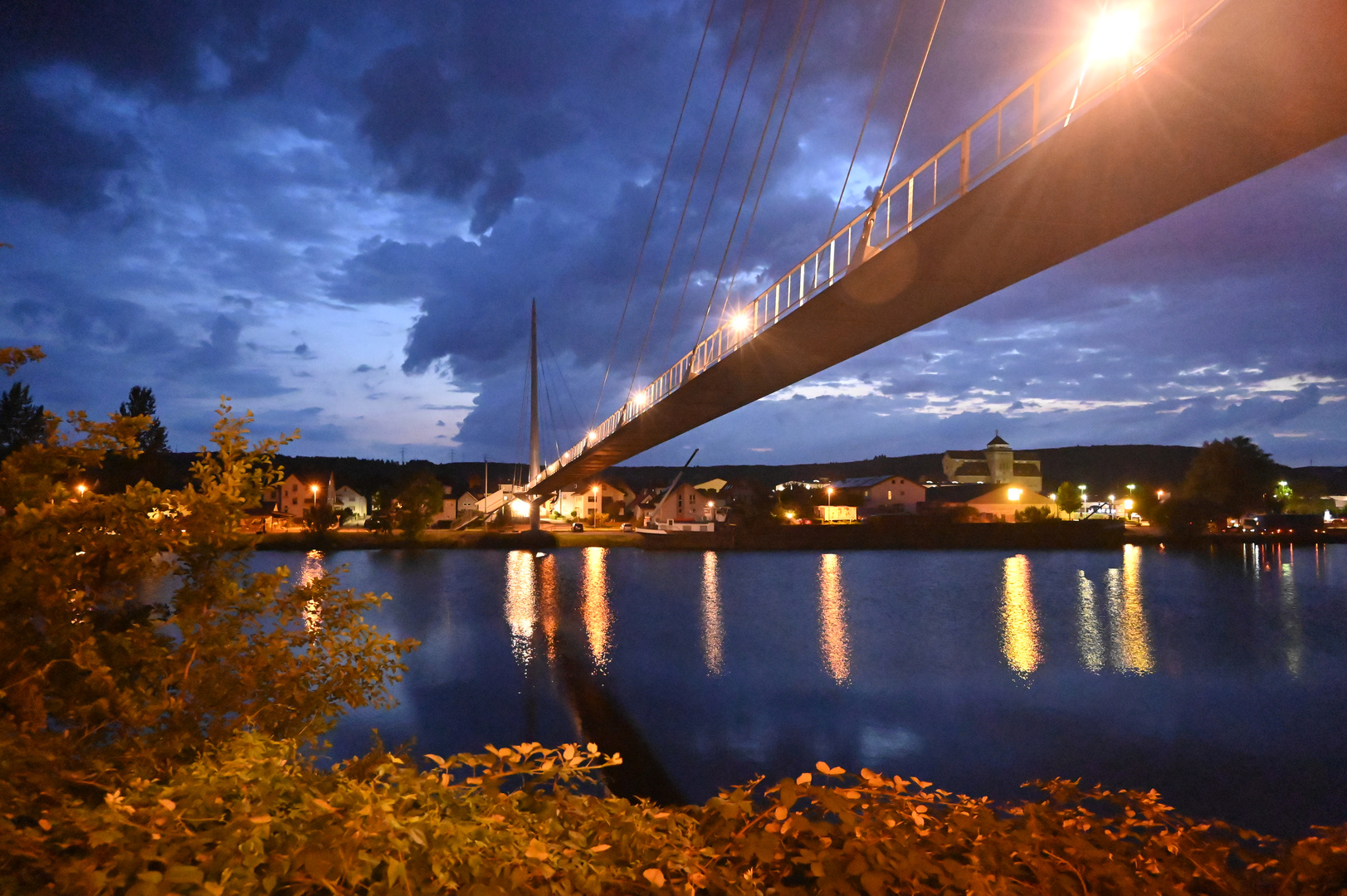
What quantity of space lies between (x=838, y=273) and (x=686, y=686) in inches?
394

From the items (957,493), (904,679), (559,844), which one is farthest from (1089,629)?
(957,493)

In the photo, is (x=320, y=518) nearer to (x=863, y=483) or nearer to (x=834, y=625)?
(x=834, y=625)

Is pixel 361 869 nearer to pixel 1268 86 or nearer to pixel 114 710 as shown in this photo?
pixel 114 710

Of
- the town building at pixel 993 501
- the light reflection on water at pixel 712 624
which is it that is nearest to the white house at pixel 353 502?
the light reflection on water at pixel 712 624

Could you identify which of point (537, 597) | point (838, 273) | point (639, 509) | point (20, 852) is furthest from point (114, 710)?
point (639, 509)

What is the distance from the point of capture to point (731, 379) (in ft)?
55.9

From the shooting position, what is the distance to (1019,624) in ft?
82.3

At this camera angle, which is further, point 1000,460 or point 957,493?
point 1000,460

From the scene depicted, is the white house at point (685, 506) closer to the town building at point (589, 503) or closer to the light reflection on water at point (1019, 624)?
the town building at point (589, 503)

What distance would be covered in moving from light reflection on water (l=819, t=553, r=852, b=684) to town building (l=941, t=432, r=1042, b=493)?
166 ft

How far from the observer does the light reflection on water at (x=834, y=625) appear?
18.8 metres

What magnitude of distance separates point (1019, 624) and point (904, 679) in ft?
32.6

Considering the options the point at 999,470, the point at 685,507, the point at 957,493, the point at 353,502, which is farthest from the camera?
the point at 999,470

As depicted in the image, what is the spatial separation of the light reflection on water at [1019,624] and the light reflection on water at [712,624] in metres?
7.68
